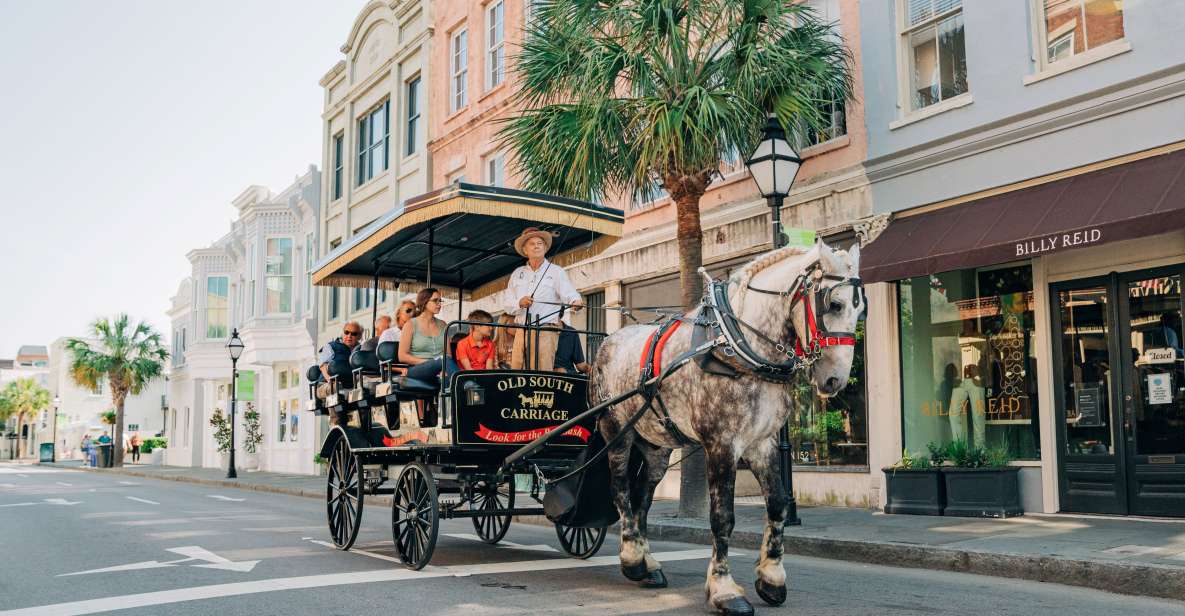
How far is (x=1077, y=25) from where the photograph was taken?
1105 cm

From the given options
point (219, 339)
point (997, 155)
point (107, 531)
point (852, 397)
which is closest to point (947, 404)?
point (852, 397)

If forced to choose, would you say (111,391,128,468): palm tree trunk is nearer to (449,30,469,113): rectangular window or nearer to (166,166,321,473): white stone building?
(166,166,321,473): white stone building

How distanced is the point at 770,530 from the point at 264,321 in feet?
100

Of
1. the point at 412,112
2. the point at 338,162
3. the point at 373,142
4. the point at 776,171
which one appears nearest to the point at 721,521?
the point at 776,171

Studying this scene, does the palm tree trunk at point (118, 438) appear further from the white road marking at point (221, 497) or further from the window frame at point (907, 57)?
the window frame at point (907, 57)

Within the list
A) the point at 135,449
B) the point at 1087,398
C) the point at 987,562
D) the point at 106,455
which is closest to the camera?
the point at 987,562

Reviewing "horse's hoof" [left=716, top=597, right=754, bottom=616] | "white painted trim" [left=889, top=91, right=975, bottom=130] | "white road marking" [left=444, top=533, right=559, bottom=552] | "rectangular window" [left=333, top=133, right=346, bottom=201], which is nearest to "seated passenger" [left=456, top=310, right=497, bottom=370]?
"white road marking" [left=444, top=533, right=559, bottom=552]

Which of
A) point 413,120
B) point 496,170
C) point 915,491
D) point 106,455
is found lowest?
point 106,455

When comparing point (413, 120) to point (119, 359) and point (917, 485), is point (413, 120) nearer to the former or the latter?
point (917, 485)

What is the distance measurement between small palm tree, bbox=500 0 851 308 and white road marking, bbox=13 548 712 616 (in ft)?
15.8

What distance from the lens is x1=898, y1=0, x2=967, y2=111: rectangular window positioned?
491 inches

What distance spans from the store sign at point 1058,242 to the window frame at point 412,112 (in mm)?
19249

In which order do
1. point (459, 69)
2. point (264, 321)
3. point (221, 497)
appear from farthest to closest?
point (264, 321) < point (459, 69) < point (221, 497)

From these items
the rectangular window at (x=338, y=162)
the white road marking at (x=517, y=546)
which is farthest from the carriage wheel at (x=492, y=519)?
the rectangular window at (x=338, y=162)
